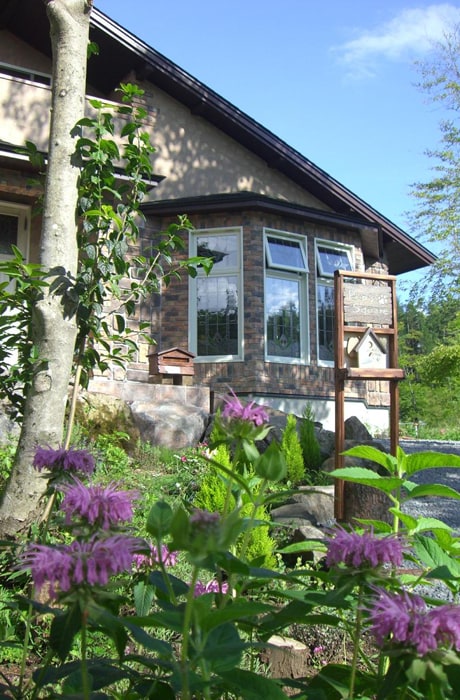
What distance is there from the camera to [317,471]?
738 centimetres

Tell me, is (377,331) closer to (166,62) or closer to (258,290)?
(258,290)

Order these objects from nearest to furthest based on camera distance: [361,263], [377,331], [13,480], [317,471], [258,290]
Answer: [13,480] < [377,331] < [317,471] < [258,290] < [361,263]

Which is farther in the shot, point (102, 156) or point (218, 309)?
point (218, 309)

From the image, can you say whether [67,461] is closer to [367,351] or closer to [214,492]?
[214,492]

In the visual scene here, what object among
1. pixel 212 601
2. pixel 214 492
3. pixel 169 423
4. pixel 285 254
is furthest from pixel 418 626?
pixel 285 254

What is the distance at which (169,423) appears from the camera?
7.74 metres

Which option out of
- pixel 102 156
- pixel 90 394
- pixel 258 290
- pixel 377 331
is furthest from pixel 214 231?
pixel 102 156

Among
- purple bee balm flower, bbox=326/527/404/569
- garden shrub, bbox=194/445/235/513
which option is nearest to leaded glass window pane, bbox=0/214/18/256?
garden shrub, bbox=194/445/235/513

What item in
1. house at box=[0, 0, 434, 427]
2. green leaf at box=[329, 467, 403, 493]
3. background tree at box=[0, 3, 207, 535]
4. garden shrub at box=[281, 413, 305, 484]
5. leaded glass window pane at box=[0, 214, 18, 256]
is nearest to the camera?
green leaf at box=[329, 467, 403, 493]

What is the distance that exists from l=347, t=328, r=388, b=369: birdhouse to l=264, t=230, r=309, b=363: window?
5143mm

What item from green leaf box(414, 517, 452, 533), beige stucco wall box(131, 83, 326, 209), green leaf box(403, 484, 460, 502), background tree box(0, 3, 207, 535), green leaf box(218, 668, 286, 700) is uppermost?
beige stucco wall box(131, 83, 326, 209)

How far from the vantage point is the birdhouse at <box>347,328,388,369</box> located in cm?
614

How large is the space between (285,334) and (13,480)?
8.71 meters

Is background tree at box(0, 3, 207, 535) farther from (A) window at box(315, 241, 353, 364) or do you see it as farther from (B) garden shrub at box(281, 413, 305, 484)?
(A) window at box(315, 241, 353, 364)
